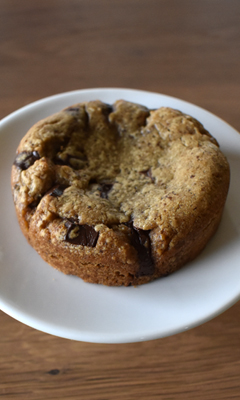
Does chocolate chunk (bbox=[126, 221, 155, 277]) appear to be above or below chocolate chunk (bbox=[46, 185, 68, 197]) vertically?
below

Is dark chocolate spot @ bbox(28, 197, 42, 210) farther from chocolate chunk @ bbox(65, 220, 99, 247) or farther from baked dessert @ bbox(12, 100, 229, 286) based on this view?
chocolate chunk @ bbox(65, 220, 99, 247)

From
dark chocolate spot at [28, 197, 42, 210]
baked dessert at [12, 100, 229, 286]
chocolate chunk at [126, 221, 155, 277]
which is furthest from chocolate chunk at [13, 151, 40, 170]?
chocolate chunk at [126, 221, 155, 277]

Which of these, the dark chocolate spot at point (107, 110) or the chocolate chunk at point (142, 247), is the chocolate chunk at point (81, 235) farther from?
the dark chocolate spot at point (107, 110)

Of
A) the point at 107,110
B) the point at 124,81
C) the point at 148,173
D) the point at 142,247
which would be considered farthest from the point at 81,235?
the point at 124,81

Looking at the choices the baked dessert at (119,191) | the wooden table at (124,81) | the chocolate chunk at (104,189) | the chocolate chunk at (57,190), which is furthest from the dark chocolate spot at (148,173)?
the wooden table at (124,81)

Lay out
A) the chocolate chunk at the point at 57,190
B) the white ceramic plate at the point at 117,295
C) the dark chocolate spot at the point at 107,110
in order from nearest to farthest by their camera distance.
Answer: the white ceramic plate at the point at 117,295
the chocolate chunk at the point at 57,190
the dark chocolate spot at the point at 107,110

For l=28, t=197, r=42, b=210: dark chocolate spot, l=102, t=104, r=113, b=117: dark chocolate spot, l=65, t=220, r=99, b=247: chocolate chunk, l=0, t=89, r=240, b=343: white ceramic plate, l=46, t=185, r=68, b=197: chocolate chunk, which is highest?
l=102, t=104, r=113, b=117: dark chocolate spot
